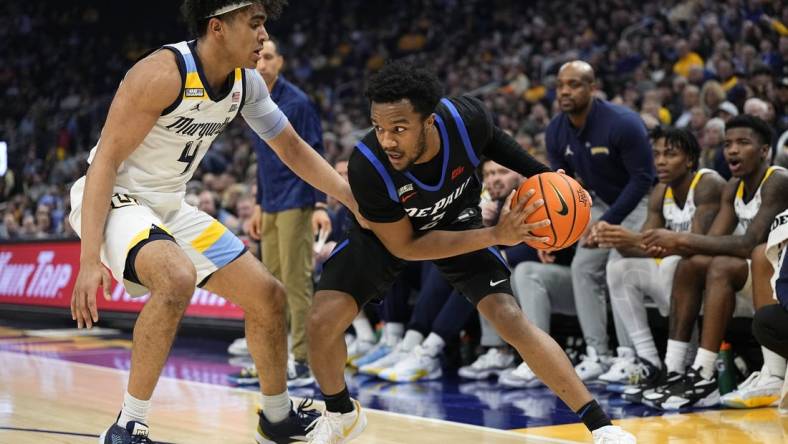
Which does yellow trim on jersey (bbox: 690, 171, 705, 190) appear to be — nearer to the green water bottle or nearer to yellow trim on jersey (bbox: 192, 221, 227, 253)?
the green water bottle

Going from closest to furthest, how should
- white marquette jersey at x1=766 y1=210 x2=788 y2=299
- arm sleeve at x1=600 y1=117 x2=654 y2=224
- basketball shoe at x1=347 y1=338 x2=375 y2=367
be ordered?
1. white marquette jersey at x1=766 y1=210 x2=788 y2=299
2. arm sleeve at x1=600 y1=117 x2=654 y2=224
3. basketball shoe at x1=347 y1=338 x2=375 y2=367

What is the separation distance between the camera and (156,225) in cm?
382

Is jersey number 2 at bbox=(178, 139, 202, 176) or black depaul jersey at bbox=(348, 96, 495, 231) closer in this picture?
black depaul jersey at bbox=(348, 96, 495, 231)

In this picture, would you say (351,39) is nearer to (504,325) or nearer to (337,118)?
(337,118)

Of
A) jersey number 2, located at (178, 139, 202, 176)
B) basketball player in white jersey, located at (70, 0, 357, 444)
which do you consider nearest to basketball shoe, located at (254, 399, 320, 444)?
basketball player in white jersey, located at (70, 0, 357, 444)

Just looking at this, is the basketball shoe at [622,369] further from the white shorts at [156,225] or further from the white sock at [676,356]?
the white shorts at [156,225]

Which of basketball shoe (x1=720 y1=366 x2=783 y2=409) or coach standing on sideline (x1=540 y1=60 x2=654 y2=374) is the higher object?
coach standing on sideline (x1=540 y1=60 x2=654 y2=374)

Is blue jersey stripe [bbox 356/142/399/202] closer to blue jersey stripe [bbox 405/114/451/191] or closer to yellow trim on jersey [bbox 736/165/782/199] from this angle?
blue jersey stripe [bbox 405/114/451/191]

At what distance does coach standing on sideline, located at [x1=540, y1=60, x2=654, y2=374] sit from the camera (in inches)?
247

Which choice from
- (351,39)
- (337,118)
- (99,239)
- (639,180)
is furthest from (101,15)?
(99,239)

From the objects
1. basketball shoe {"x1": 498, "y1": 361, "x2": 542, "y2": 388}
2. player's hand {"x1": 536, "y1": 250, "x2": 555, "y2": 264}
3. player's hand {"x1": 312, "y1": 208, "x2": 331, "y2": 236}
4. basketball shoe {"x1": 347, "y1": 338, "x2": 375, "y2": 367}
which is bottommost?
basketball shoe {"x1": 347, "y1": 338, "x2": 375, "y2": 367}

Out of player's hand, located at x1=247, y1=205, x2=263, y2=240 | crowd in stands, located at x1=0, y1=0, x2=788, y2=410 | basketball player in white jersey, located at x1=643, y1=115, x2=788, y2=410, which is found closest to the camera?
basketball player in white jersey, located at x1=643, y1=115, x2=788, y2=410

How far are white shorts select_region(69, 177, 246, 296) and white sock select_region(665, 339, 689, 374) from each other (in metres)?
2.80

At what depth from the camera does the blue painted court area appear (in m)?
5.29
